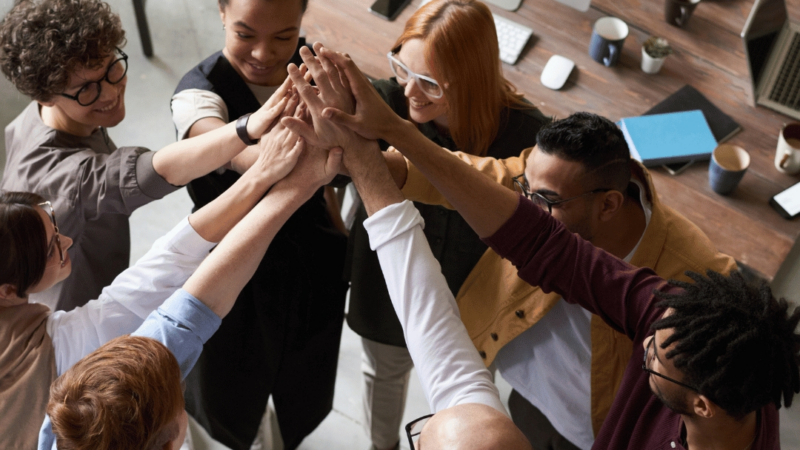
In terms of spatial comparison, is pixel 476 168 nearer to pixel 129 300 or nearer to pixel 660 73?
pixel 129 300

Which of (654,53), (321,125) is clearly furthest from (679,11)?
(321,125)

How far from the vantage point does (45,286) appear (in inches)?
60.1

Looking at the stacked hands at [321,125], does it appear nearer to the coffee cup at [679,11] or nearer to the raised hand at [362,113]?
the raised hand at [362,113]

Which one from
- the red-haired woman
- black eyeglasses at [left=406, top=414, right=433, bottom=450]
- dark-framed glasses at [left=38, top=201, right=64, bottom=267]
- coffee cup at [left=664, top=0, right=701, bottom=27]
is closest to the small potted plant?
coffee cup at [left=664, top=0, right=701, bottom=27]

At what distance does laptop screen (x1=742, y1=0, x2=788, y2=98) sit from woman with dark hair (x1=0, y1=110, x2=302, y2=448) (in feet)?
6.46

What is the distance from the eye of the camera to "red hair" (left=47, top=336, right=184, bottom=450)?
1.13m

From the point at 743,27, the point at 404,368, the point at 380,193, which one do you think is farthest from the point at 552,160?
the point at 743,27

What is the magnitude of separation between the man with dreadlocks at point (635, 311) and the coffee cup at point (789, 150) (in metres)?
1.11

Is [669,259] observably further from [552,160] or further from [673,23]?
[673,23]

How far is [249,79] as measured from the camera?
1.93 m

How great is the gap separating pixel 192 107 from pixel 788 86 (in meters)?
2.10

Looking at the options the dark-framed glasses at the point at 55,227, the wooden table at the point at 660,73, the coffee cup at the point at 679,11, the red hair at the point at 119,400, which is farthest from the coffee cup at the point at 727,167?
the dark-framed glasses at the point at 55,227

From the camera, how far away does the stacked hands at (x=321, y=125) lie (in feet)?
5.23

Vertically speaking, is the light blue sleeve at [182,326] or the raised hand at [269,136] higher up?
the raised hand at [269,136]
